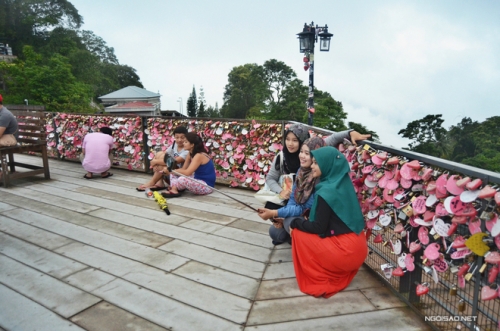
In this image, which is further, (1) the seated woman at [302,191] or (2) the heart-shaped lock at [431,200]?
(1) the seated woman at [302,191]

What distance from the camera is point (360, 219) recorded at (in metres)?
2.11

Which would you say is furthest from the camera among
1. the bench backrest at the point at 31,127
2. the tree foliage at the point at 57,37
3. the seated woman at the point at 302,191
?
the tree foliage at the point at 57,37

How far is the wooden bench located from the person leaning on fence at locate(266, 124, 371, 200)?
12.2 feet

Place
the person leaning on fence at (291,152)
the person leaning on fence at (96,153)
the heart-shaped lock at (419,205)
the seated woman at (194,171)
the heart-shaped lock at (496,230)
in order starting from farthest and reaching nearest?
the person leaning on fence at (96,153) < the seated woman at (194,171) < the person leaning on fence at (291,152) < the heart-shaped lock at (419,205) < the heart-shaped lock at (496,230)

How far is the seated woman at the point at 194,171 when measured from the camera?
14.0 feet

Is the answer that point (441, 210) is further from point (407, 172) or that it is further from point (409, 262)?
point (409, 262)

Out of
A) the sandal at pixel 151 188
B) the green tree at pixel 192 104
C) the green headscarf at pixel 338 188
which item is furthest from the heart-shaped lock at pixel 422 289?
the green tree at pixel 192 104

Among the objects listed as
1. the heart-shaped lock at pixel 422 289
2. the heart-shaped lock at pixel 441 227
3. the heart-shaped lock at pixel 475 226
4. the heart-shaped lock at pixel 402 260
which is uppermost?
the heart-shaped lock at pixel 475 226

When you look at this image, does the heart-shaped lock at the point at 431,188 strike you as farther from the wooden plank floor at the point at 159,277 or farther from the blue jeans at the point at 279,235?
the blue jeans at the point at 279,235

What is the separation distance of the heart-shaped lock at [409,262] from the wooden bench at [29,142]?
4.87 metres

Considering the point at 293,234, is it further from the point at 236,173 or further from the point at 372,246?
the point at 236,173

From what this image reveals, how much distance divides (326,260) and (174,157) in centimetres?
293

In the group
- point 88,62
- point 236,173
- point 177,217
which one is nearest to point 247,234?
point 177,217

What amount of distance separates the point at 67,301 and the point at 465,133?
30549mm
